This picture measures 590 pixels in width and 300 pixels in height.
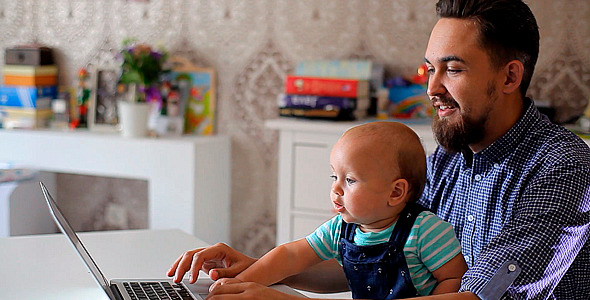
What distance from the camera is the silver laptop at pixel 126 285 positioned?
1152 millimetres

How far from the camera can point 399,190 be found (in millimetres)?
1279

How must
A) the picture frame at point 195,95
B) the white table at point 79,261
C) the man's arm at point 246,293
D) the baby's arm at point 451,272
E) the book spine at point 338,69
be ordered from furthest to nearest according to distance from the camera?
the picture frame at point 195,95
the book spine at point 338,69
the white table at point 79,261
the baby's arm at point 451,272
the man's arm at point 246,293

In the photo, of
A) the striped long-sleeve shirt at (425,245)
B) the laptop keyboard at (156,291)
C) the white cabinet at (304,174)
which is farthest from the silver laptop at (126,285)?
the white cabinet at (304,174)

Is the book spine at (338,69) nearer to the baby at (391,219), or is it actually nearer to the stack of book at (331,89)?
the stack of book at (331,89)

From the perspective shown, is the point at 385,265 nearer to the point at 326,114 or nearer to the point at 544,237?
the point at 544,237

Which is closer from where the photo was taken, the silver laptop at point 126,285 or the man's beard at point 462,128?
the silver laptop at point 126,285

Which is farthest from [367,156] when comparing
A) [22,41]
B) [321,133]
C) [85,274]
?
[22,41]

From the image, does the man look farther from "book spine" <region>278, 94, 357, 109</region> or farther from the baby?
"book spine" <region>278, 94, 357, 109</region>

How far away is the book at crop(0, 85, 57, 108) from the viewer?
3.57m

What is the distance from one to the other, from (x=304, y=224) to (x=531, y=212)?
1.72 m

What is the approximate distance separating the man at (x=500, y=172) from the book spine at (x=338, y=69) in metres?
1.41

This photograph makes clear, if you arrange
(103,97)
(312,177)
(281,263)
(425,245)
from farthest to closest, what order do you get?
(103,97) < (312,177) < (281,263) < (425,245)

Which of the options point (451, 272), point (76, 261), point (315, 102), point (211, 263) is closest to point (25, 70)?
point (315, 102)

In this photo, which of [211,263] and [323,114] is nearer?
[211,263]
